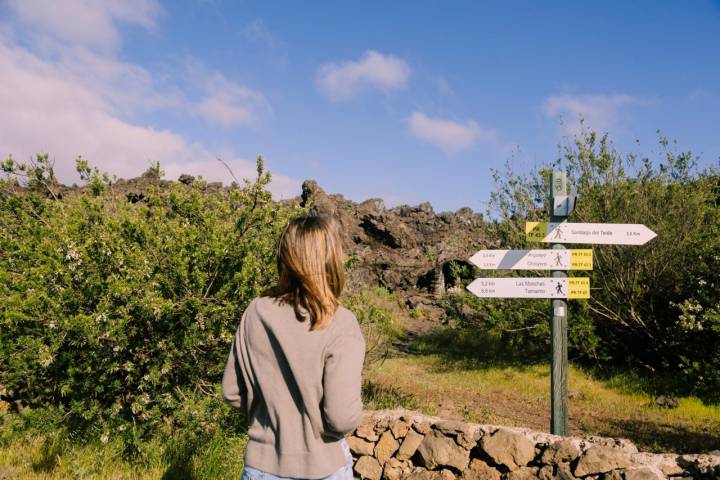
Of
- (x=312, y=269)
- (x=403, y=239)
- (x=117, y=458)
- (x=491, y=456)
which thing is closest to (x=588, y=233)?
(x=491, y=456)

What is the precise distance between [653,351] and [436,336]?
6.65 metres

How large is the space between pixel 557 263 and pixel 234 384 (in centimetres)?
398

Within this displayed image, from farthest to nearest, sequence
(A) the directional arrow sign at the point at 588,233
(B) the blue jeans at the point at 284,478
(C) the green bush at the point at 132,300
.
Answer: (A) the directional arrow sign at the point at 588,233 < (C) the green bush at the point at 132,300 < (B) the blue jeans at the point at 284,478

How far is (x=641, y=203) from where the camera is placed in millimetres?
10523

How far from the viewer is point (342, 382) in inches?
76.5

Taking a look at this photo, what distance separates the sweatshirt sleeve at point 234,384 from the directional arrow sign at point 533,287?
11.4 feet

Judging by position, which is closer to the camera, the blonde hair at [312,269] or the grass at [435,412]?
the blonde hair at [312,269]

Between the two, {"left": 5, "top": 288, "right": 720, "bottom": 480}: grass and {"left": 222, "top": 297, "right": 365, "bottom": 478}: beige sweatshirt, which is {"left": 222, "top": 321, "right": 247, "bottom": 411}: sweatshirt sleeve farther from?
{"left": 5, "top": 288, "right": 720, "bottom": 480}: grass

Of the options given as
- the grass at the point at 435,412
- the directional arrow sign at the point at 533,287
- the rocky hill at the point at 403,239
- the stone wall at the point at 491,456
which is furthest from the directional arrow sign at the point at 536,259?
the rocky hill at the point at 403,239

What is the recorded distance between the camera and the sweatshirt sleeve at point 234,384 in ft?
7.27

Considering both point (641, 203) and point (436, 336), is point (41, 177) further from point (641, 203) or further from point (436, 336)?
point (436, 336)

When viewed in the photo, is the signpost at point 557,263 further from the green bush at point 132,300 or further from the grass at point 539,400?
the grass at point 539,400

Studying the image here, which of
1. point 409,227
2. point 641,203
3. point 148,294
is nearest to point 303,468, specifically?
point 148,294

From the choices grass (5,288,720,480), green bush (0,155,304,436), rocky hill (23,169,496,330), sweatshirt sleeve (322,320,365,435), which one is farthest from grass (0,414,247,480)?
rocky hill (23,169,496,330)
